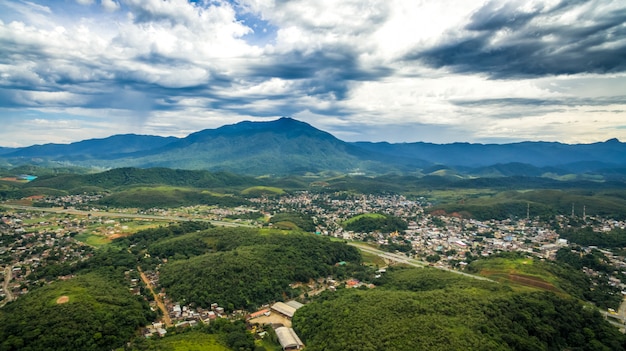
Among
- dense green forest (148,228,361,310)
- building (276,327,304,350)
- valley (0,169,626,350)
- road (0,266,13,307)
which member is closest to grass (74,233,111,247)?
valley (0,169,626,350)

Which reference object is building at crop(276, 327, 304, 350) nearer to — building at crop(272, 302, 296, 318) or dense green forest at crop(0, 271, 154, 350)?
building at crop(272, 302, 296, 318)

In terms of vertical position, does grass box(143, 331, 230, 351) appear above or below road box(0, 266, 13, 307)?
above

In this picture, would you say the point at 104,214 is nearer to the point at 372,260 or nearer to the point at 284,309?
the point at 372,260

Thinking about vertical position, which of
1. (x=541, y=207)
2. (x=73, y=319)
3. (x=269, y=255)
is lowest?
(x=541, y=207)

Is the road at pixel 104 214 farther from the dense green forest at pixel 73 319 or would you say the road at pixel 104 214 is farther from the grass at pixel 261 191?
the dense green forest at pixel 73 319

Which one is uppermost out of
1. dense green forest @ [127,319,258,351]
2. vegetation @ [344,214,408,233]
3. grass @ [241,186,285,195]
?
grass @ [241,186,285,195]

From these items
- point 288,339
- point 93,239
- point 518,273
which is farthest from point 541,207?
point 93,239

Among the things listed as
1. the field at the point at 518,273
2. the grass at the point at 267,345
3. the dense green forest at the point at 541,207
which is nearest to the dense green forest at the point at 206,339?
the grass at the point at 267,345
